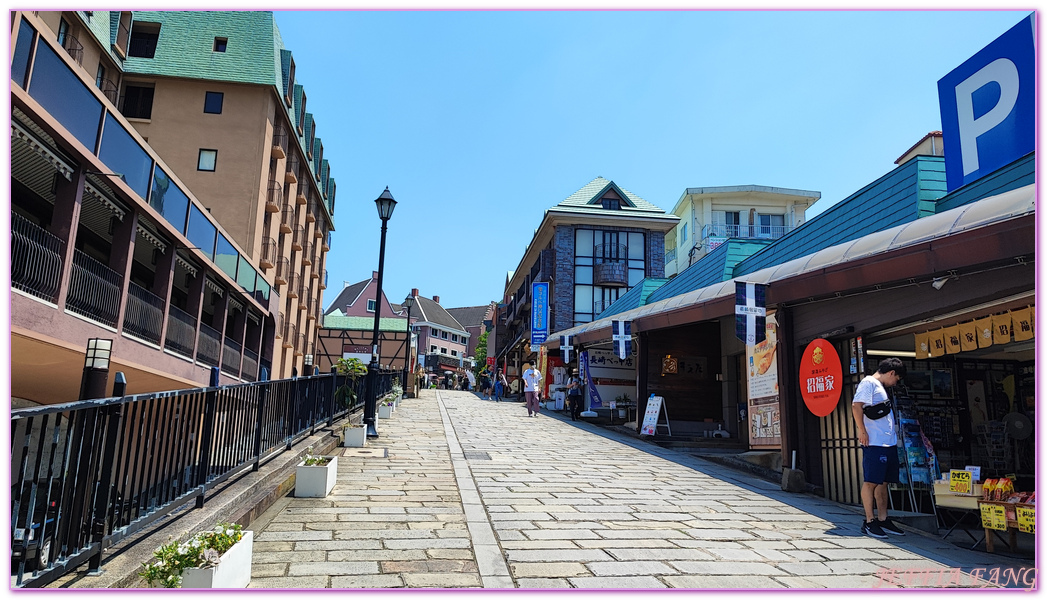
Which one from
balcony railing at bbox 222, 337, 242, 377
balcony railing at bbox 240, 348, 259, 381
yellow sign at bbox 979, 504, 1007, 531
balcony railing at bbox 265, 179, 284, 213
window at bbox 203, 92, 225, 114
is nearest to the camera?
yellow sign at bbox 979, 504, 1007, 531

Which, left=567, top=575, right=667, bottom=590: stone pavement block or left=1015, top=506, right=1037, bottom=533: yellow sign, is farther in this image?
left=1015, top=506, right=1037, bottom=533: yellow sign

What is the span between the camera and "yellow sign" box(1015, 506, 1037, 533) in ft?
18.6

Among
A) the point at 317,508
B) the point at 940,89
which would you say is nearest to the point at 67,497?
the point at 317,508

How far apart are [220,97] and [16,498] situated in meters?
27.7

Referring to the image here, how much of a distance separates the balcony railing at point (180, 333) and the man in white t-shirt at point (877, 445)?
46.0 feet

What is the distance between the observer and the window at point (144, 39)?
27.9 meters

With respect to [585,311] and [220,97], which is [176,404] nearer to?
[220,97]

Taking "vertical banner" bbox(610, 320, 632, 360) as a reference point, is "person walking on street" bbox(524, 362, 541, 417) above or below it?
below

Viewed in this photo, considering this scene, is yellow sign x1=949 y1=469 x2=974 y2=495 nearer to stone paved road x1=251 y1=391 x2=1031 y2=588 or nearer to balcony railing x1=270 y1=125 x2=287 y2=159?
stone paved road x1=251 y1=391 x2=1031 y2=588

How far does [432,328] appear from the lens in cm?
8112

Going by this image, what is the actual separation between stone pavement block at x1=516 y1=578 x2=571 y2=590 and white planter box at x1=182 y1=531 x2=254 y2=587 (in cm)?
180

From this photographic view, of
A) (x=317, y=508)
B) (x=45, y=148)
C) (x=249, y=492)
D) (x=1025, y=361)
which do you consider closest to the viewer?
(x=249, y=492)

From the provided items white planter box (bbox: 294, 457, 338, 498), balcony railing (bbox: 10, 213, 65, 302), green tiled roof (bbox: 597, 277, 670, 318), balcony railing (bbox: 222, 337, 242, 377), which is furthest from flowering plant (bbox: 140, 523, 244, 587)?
green tiled roof (bbox: 597, 277, 670, 318)

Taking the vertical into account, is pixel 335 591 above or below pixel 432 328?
below
